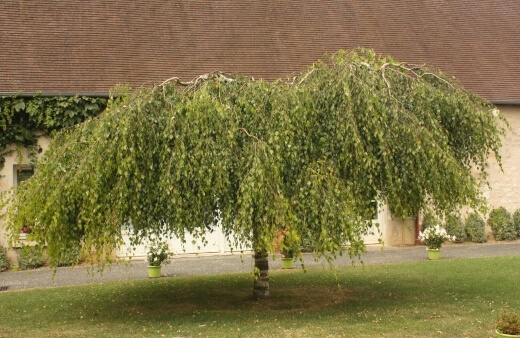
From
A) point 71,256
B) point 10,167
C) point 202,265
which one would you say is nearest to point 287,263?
point 202,265

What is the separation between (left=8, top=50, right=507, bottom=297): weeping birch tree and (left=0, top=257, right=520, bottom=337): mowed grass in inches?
41.3

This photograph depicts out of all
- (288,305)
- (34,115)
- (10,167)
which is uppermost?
(34,115)

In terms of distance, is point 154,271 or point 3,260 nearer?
point 154,271

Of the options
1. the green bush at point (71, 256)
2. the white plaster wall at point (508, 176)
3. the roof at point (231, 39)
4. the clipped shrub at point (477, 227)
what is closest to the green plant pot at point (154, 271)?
the green bush at point (71, 256)

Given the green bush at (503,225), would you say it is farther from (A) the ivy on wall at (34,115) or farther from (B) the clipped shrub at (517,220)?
(A) the ivy on wall at (34,115)

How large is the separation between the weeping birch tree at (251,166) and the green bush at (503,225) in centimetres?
939

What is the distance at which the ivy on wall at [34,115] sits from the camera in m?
14.6

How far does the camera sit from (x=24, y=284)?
13086 millimetres

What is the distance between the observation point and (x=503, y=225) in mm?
17938

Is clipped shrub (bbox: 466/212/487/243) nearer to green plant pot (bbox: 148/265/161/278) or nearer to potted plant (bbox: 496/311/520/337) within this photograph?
green plant pot (bbox: 148/265/161/278)

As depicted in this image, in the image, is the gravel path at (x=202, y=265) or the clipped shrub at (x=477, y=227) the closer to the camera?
the gravel path at (x=202, y=265)


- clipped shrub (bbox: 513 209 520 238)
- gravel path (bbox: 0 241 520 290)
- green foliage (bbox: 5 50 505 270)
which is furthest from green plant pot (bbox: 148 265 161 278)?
clipped shrub (bbox: 513 209 520 238)

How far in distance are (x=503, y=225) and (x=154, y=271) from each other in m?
9.56

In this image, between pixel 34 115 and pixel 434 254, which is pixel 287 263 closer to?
pixel 434 254
